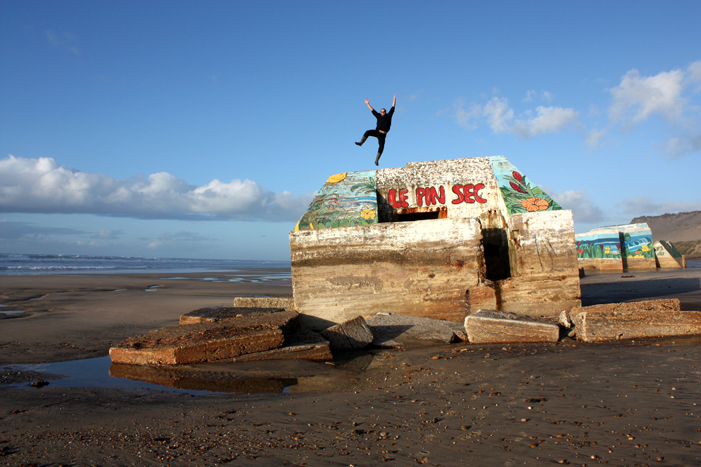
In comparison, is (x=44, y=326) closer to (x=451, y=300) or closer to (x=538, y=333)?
(x=451, y=300)

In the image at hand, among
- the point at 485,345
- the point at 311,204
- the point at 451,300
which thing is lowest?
the point at 485,345

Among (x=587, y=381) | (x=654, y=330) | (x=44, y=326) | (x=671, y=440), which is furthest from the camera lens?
(x=44, y=326)

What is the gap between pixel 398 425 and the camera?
2564mm

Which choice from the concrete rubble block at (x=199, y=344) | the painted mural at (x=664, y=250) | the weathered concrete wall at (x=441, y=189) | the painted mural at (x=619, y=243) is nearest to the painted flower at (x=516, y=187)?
the weathered concrete wall at (x=441, y=189)

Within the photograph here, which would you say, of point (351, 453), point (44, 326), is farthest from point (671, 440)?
point (44, 326)

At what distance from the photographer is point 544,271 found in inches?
231

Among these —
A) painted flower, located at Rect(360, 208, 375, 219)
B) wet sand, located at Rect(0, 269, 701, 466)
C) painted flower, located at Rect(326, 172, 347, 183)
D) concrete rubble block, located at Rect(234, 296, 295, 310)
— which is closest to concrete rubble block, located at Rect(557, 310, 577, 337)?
wet sand, located at Rect(0, 269, 701, 466)

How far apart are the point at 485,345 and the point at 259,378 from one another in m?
2.58

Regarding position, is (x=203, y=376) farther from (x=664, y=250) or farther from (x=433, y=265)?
(x=664, y=250)

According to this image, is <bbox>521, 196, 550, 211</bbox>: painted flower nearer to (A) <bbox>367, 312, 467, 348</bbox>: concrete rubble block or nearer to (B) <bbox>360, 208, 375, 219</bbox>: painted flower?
(A) <bbox>367, 312, 467, 348</bbox>: concrete rubble block

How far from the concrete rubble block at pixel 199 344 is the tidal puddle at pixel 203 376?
84 millimetres

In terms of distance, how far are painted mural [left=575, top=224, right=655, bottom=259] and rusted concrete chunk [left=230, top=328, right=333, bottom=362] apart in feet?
61.6

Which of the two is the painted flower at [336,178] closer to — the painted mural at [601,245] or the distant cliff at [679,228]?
the painted mural at [601,245]

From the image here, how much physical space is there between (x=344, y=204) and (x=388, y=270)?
1.58 metres
